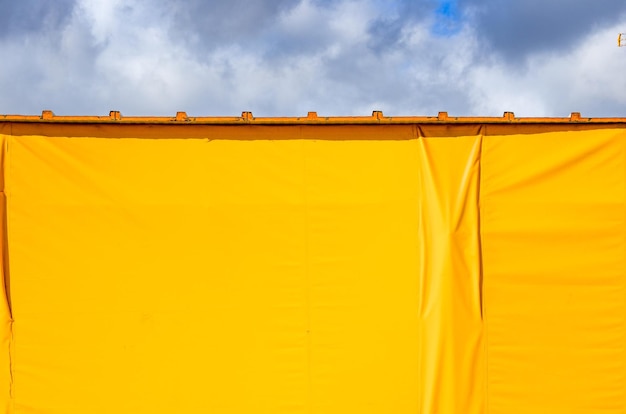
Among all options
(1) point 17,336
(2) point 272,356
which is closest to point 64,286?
(1) point 17,336

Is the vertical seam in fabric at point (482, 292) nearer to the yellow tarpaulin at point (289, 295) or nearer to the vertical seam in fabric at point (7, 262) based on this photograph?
the yellow tarpaulin at point (289, 295)

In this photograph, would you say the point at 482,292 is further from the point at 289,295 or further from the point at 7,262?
the point at 7,262

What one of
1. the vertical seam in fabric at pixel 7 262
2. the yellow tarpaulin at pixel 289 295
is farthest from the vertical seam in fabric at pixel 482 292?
the vertical seam in fabric at pixel 7 262

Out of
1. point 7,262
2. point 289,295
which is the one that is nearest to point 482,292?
point 289,295

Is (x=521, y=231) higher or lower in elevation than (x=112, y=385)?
higher

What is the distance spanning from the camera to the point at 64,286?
3600 mm

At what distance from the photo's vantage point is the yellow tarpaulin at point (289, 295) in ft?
11.8

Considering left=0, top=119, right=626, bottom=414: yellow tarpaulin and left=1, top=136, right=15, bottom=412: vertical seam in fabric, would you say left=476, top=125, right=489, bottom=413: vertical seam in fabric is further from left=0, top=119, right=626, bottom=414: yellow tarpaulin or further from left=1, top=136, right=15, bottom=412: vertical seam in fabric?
left=1, top=136, right=15, bottom=412: vertical seam in fabric

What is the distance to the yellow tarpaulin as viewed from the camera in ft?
11.8

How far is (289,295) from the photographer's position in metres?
3.61

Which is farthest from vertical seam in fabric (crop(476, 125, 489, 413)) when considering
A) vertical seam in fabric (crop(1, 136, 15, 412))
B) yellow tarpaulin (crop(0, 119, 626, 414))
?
vertical seam in fabric (crop(1, 136, 15, 412))

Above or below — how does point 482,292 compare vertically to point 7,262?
below

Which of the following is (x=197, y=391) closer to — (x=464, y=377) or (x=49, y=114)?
(x=464, y=377)

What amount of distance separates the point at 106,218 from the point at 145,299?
2.50ft
